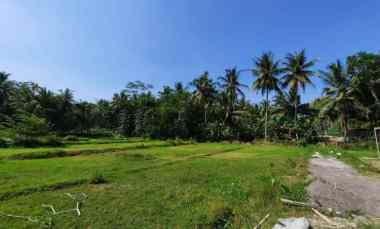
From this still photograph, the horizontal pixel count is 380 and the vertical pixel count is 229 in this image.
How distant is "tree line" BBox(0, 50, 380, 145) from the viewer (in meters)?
28.8

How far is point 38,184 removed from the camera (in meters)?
8.13

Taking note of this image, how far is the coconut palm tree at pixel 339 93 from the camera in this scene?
92.9 feet

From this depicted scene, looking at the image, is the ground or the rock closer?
the rock

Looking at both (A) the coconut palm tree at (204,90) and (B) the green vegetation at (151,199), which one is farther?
(A) the coconut palm tree at (204,90)

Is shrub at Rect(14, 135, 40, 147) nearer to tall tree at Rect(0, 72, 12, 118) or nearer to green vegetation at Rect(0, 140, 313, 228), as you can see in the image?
green vegetation at Rect(0, 140, 313, 228)

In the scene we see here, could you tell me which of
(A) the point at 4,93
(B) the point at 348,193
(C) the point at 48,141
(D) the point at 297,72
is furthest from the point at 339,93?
(A) the point at 4,93

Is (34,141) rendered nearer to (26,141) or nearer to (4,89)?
(26,141)

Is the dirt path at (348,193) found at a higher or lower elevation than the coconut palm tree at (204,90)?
Result: lower

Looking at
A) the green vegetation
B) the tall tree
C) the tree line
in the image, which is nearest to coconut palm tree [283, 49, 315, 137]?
the tree line

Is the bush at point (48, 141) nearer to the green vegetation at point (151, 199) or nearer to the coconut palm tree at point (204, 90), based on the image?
the green vegetation at point (151, 199)

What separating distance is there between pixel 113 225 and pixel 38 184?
16.3 ft

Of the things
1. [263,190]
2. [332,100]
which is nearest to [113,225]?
[263,190]

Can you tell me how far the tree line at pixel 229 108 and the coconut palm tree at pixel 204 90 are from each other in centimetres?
18

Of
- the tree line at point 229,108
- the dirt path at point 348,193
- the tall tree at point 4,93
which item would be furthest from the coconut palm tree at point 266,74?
the tall tree at point 4,93
